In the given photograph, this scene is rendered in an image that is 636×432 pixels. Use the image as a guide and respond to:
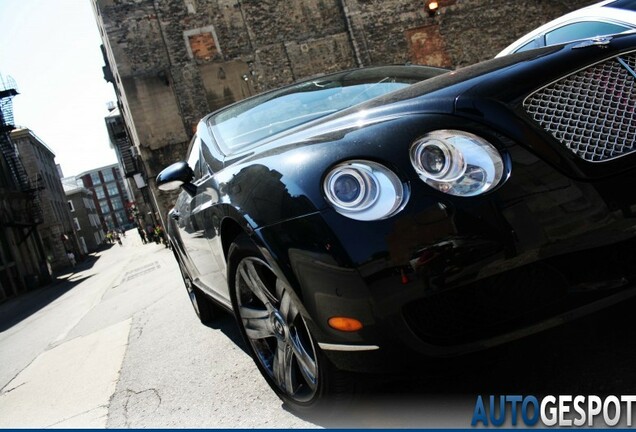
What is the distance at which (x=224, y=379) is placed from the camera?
8.93 ft

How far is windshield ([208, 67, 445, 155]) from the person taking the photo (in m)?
2.55

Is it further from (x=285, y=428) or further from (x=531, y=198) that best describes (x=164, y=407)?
(x=531, y=198)

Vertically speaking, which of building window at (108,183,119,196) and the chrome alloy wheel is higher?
building window at (108,183,119,196)

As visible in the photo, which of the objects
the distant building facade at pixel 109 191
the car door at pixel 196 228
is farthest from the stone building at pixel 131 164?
the distant building facade at pixel 109 191

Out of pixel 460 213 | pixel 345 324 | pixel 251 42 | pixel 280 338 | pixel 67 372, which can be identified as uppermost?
pixel 251 42

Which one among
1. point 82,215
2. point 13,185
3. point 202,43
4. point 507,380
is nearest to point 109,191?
point 82,215

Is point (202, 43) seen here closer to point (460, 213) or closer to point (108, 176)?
point (460, 213)

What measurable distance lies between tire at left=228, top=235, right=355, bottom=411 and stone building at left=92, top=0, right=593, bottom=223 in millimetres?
19200

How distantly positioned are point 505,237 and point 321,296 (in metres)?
0.56

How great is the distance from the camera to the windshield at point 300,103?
2.55m

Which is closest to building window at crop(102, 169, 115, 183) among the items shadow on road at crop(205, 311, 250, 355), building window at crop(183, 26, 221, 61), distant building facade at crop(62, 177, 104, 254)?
distant building facade at crop(62, 177, 104, 254)

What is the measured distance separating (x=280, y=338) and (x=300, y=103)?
1416 mm

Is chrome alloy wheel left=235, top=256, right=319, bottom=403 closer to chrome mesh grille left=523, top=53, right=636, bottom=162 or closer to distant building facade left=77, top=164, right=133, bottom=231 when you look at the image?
chrome mesh grille left=523, top=53, right=636, bottom=162

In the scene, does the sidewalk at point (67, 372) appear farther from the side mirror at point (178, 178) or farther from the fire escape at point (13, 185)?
the fire escape at point (13, 185)
